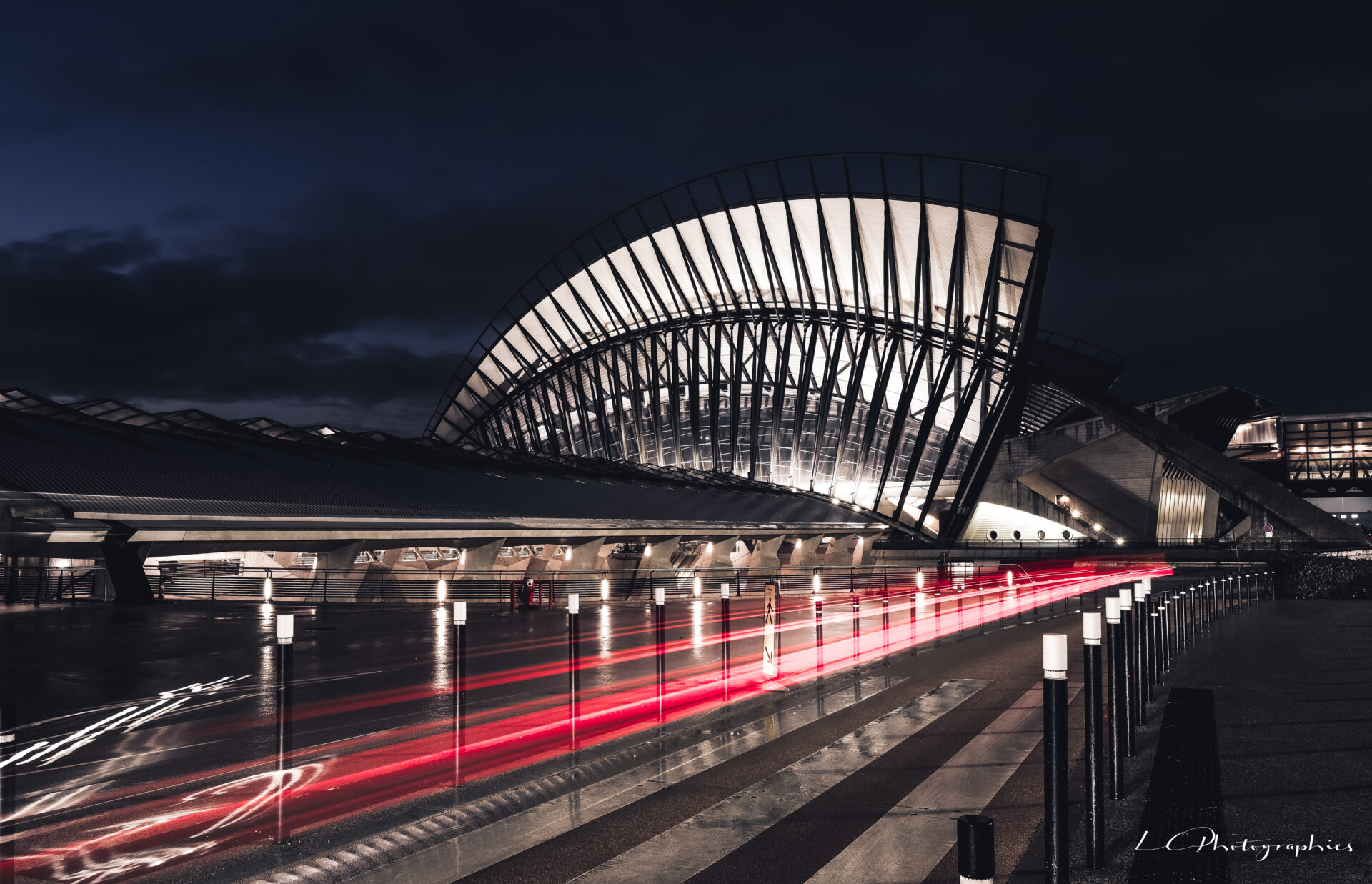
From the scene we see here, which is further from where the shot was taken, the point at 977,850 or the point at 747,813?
the point at 747,813

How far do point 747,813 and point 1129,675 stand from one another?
410 centimetres

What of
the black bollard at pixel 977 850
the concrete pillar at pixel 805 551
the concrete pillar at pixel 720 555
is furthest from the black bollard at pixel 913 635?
the concrete pillar at pixel 805 551

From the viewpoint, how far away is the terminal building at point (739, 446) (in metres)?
29.0

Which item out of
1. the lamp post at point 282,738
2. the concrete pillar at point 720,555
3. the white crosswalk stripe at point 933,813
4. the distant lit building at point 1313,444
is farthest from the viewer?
the distant lit building at point 1313,444

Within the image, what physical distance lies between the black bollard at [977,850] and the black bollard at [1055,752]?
1549 millimetres

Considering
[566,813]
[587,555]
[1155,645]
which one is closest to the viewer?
[566,813]

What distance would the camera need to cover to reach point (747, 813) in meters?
6.41

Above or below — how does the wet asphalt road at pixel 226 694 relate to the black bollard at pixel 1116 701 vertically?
below

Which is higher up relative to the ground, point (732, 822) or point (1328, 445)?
point (1328, 445)

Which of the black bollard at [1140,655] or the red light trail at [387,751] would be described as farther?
the black bollard at [1140,655]

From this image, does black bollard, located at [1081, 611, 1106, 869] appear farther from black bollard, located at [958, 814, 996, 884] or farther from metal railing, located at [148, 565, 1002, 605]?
metal railing, located at [148, 565, 1002, 605]

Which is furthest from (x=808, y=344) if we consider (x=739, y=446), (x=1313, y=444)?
(x=1313, y=444)

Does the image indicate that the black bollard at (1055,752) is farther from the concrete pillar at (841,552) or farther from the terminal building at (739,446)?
the concrete pillar at (841,552)

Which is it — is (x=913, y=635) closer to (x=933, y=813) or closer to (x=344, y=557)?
(x=933, y=813)
